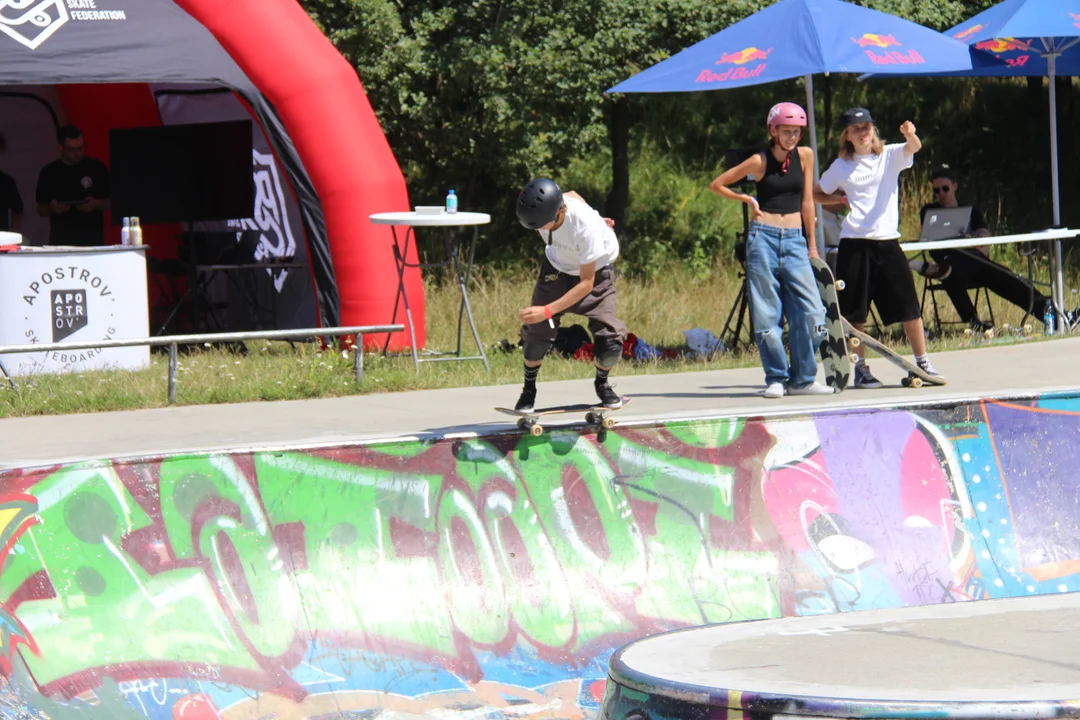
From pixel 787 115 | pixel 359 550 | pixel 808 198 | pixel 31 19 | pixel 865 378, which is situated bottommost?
pixel 359 550

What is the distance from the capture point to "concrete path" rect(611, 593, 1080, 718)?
12.6 feet

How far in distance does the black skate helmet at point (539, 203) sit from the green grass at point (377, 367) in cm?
362

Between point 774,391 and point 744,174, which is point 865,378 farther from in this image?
point 744,174

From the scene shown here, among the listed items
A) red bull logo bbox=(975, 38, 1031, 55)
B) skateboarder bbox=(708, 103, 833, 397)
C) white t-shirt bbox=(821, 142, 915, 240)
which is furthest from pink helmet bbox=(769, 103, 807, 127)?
red bull logo bbox=(975, 38, 1031, 55)

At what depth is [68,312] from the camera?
1160 centimetres

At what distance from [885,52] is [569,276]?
4.65 meters

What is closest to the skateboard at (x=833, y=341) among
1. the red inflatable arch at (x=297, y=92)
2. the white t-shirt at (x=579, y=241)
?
the white t-shirt at (x=579, y=241)

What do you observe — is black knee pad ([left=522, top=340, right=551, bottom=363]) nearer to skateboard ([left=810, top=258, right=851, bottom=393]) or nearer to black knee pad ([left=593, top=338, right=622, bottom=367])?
black knee pad ([left=593, top=338, right=622, bottom=367])

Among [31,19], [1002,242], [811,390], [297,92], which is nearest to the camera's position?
[811,390]

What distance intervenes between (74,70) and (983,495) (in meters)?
7.99

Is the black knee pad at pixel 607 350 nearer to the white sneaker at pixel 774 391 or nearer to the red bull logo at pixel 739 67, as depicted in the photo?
the white sneaker at pixel 774 391

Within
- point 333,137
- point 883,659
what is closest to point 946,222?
point 333,137

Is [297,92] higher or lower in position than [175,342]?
higher

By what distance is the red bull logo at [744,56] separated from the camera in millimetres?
11109
